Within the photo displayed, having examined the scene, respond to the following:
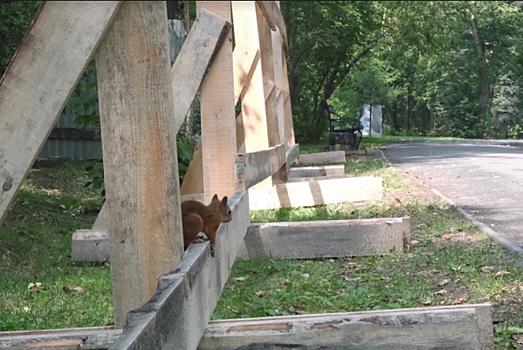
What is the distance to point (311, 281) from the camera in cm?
500

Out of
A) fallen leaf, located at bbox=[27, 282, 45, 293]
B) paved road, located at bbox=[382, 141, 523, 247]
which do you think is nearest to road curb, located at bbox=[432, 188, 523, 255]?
paved road, located at bbox=[382, 141, 523, 247]

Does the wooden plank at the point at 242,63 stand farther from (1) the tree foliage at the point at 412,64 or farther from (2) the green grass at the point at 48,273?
(1) the tree foliage at the point at 412,64

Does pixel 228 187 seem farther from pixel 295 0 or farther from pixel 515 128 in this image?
pixel 515 128

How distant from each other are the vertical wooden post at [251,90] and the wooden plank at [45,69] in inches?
164

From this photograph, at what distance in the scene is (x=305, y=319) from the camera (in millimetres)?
2926

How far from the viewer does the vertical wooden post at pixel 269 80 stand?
25.7 feet

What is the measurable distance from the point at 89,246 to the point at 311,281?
167cm

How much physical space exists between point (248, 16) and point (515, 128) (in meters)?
33.3

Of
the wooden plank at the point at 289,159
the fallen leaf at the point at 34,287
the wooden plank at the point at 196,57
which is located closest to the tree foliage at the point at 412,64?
the wooden plank at the point at 289,159

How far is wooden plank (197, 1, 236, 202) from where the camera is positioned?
4789mm

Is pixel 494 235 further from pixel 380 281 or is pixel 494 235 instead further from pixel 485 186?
pixel 485 186

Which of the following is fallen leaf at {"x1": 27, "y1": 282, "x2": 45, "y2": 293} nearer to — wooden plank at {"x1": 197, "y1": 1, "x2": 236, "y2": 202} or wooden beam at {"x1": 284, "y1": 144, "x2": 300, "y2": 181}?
wooden plank at {"x1": 197, "y1": 1, "x2": 236, "y2": 202}

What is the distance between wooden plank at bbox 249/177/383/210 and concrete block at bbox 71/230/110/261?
243cm

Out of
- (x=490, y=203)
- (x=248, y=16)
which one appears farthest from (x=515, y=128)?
(x=248, y=16)
